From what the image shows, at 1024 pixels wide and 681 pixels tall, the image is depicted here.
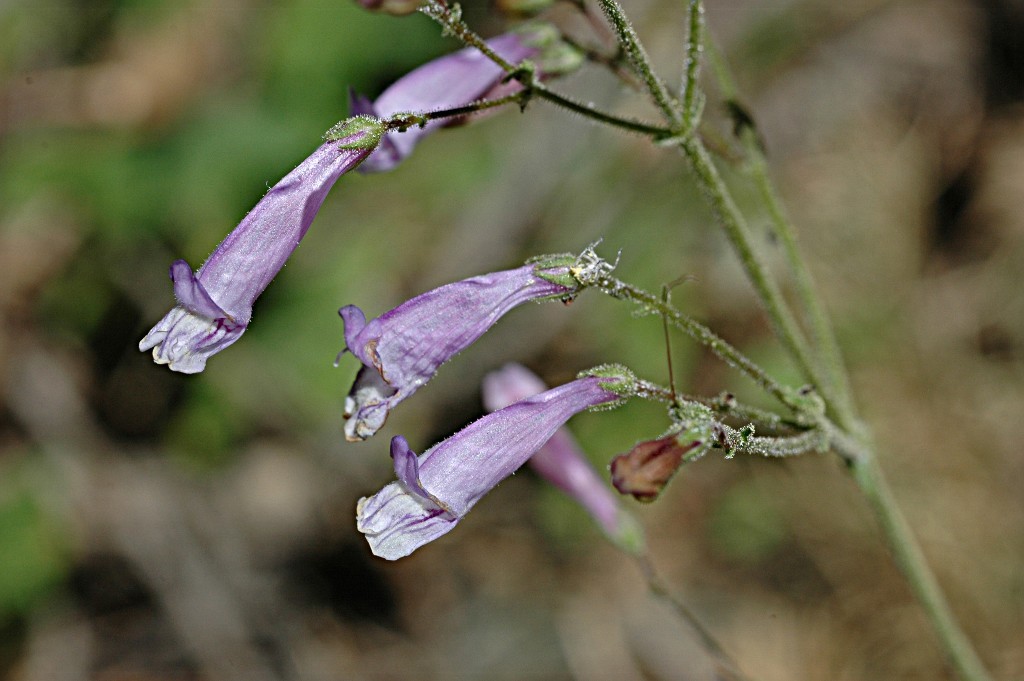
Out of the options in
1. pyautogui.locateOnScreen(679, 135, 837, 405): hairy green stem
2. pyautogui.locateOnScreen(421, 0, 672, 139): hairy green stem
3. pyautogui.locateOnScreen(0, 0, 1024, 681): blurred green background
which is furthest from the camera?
pyautogui.locateOnScreen(0, 0, 1024, 681): blurred green background

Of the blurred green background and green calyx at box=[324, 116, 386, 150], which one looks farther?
the blurred green background

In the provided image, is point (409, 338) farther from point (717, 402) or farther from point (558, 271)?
point (717, 402)

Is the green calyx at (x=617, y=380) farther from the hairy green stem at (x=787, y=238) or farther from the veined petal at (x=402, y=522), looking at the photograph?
the hairy green stem at (x=787, y=238)

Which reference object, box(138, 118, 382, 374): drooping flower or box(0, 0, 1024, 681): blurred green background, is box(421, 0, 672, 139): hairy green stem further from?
box(0, 0, 1024, 681): blurred green background

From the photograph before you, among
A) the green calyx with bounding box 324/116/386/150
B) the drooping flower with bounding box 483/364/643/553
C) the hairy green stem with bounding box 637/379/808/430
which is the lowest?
the drooping flower with bounding box 483/364/643/553

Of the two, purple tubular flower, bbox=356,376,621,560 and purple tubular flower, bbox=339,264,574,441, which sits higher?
purple tubular flower, bbox=339,264,574,441

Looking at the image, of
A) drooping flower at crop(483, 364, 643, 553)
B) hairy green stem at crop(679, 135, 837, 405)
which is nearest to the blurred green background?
drooping flower at crop(483, 364, 643, 553)

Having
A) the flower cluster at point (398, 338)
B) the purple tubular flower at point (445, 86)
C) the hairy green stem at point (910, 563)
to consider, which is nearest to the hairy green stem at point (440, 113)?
the flower cluster at point (398, 338)
